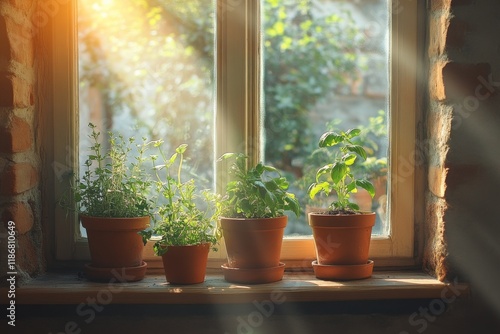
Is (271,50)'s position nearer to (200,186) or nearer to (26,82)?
(200,186)

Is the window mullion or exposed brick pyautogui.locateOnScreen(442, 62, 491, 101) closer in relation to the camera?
exposed brick pyautogui.locateOnScreen(442, 62, 491, 101)

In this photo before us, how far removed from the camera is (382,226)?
233 centimetres

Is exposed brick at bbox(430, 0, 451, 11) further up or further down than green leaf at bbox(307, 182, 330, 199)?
further up

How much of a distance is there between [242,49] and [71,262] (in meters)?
0.93

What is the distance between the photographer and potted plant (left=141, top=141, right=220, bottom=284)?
209cm

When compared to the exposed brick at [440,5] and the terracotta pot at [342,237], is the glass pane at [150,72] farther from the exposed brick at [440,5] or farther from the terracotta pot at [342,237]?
the exposed brick at [440,5]

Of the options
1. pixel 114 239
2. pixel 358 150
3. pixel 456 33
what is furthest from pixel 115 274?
pixel 456 33

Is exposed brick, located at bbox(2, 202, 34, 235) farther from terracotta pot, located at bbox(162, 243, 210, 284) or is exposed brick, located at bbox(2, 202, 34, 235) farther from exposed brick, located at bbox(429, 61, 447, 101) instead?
exposed brick, located at bbox(429, 61, 447, 101)

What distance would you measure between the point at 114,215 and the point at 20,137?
1.23ft

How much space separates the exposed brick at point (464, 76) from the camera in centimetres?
209

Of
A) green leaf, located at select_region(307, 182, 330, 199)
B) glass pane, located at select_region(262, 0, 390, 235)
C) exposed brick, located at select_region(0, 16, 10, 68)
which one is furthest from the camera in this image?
glass pane, located at select_region(262, 0, 390, 235)

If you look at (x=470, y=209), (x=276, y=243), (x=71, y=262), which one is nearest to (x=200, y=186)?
(x=276, y=243)

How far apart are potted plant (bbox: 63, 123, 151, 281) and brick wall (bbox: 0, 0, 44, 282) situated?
158 mm

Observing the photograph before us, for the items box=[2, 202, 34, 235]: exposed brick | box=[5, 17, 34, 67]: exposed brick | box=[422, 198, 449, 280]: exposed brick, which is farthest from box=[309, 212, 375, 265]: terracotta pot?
box=[5, 17, 34, 67]: exposed brick
